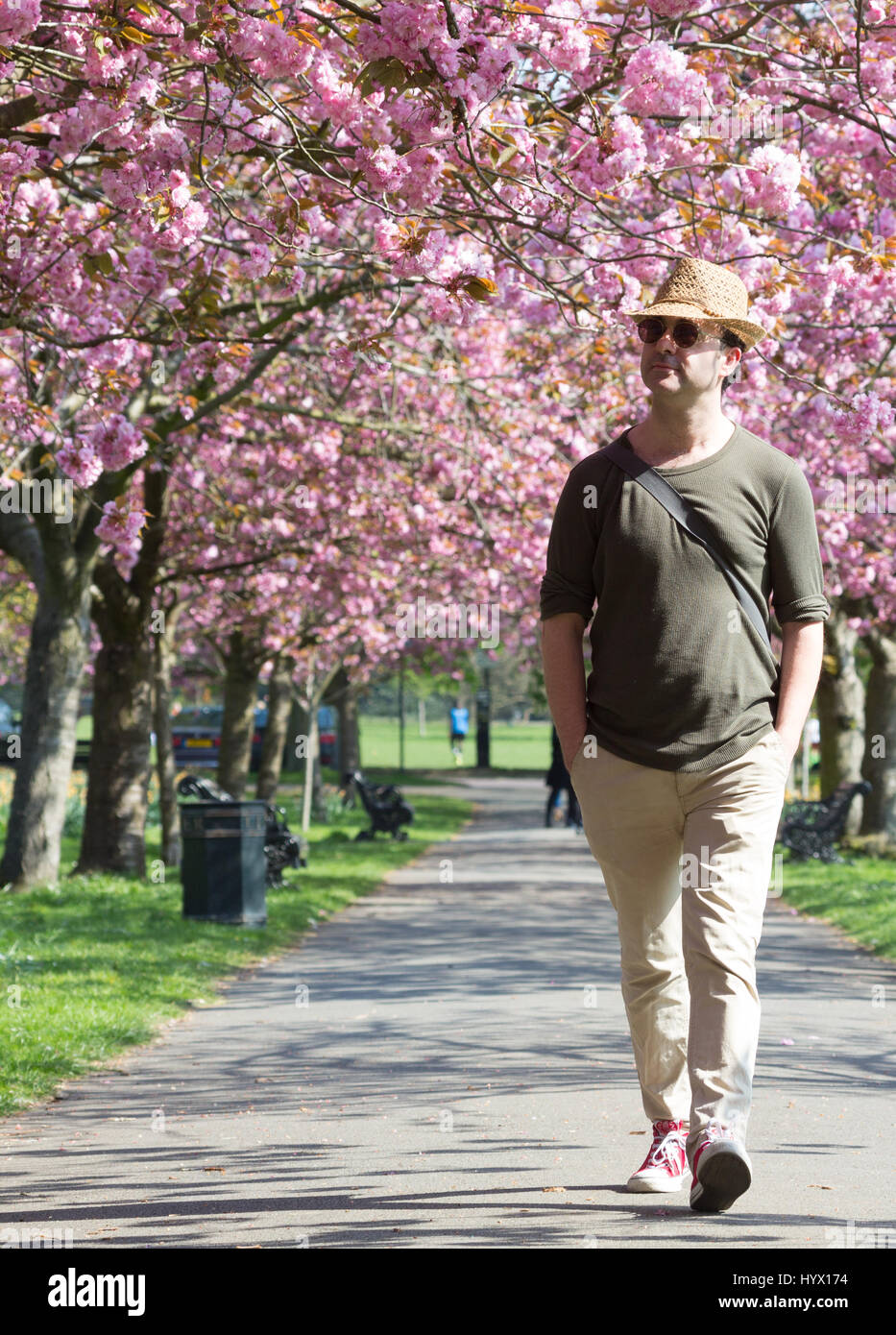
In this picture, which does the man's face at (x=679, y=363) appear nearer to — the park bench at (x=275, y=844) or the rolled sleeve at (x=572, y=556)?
the rolled sleeve at (x=572, y=556)

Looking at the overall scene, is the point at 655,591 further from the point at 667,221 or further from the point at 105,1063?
the point at 667,221

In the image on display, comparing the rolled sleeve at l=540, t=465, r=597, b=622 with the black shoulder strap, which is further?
the rolled sleeve at l=540, t=465, r=597, b=622

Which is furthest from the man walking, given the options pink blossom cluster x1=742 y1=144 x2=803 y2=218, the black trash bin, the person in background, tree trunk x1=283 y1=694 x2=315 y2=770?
tree trunk x1=283 y1=694 x2=315 y2=770

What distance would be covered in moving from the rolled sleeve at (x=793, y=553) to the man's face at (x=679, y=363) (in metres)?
0.34

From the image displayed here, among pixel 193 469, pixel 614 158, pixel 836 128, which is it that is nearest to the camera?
pixel 614 158

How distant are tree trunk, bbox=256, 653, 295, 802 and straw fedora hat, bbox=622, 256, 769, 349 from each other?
725 inches

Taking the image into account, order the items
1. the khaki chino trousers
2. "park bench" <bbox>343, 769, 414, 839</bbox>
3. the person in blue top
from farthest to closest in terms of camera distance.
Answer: the person in blue top
"park bench" <bbox>343, 769, 414, 839</bbox>
the khaki chino trousers

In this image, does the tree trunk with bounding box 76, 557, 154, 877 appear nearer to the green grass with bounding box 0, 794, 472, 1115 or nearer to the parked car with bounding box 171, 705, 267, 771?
the green grass with bounding box 0, 794, 472, 1115

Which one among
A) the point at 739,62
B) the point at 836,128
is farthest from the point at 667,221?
the point at 836,128

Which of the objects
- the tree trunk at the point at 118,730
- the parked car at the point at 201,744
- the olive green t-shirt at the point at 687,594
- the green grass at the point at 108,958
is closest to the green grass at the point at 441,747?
the parked car at the point at 201,744

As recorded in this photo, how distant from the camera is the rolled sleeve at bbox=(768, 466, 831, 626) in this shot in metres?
4.34

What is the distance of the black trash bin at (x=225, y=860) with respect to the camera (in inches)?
487

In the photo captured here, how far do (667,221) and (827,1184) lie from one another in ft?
17.5
